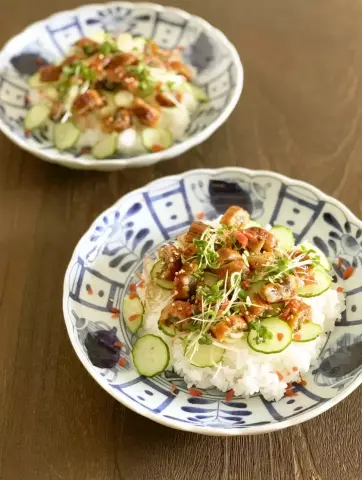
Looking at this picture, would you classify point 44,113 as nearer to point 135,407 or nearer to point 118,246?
point 118,246

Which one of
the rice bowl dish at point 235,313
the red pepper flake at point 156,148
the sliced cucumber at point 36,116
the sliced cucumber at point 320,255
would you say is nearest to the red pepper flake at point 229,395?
the rice bowl dish at point 235,313

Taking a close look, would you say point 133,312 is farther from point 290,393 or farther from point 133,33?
point 133,33

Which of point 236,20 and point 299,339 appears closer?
point 299,339

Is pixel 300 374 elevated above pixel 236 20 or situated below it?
below

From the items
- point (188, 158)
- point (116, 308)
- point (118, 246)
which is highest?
point (188, 158)

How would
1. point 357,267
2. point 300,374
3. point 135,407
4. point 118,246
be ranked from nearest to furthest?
point 135,407 → point 300,374 → point 357,267 → point 118,246

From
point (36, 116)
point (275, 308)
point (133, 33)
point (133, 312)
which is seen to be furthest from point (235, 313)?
point (133, 33)

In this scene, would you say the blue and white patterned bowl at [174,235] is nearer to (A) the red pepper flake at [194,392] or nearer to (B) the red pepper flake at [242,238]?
(A) the red pepper flake at [194,392]

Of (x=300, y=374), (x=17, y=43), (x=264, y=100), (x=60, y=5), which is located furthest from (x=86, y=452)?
(x=60, y=5)
